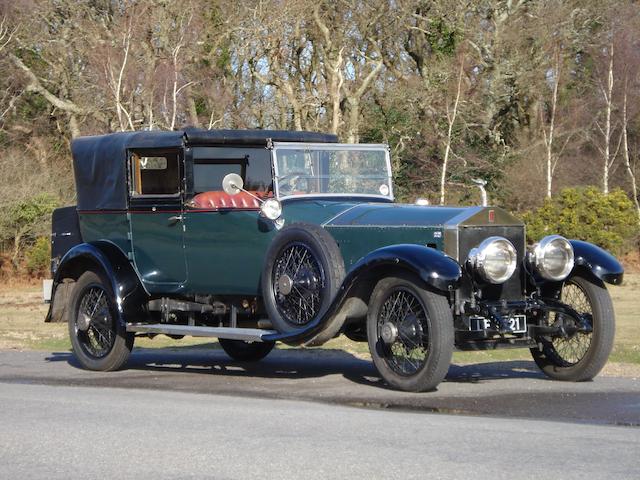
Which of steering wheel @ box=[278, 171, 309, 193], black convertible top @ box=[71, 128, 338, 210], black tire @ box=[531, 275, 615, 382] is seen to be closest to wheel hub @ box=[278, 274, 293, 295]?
steering wheel @ box=[278, 171, 309, 193]

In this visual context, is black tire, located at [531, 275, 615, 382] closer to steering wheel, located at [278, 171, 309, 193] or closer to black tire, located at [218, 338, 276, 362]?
steering wheel, located at [278, 171, 309, 193]

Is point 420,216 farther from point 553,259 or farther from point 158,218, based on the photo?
point 158,218

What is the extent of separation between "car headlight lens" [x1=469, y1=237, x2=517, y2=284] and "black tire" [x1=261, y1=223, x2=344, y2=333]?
47.2 inches

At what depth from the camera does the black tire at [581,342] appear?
991 cm

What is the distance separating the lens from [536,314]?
9.98 meters

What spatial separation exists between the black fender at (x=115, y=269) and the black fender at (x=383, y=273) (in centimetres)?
192

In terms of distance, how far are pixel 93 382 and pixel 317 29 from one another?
23.2 metres

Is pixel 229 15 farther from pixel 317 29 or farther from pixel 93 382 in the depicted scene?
pixel 93 382

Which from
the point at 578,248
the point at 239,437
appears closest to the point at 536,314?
the point at 578,248

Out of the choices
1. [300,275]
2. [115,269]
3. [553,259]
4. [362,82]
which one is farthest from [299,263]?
[362,82]

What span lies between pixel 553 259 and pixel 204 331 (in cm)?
327

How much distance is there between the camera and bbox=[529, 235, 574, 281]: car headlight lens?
981 cm

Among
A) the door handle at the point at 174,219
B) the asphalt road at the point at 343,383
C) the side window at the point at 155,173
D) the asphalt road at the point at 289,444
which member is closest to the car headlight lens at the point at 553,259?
the asphalt road at the point at 343,383

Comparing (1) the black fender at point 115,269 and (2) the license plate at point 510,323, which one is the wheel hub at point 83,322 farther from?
(2) the license plate at point 510,323
